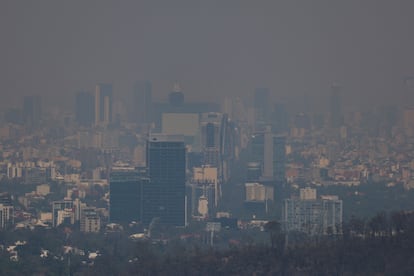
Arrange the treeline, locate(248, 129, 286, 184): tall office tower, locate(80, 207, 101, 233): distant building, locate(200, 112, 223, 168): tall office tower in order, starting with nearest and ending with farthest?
the treeline → locate(80, 207, 101, 233): distant building → locate(248, 129, 286, 184): tall office tower → locate(200, 112, 223, 168): tall office tower

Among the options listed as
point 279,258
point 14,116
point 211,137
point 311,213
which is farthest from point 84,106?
point 279,258

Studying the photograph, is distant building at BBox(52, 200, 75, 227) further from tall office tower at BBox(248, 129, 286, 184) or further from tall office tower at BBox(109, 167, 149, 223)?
tall office tower at BBox(248, 129, 286, 184)

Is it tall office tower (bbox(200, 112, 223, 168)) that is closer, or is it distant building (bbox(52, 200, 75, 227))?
distant building (bbox(52, 200, 75, 227))

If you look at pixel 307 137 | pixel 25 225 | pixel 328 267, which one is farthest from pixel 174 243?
pixel 307 137

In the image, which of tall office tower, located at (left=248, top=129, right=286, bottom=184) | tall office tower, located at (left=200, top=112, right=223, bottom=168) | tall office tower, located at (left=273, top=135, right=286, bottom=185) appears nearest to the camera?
tall office tower, located at (left=273, top=135, right=286, bottom=185)

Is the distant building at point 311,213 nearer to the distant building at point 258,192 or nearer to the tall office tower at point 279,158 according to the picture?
the distant building at point 258,192

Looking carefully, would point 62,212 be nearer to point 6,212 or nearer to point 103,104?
point 6,212

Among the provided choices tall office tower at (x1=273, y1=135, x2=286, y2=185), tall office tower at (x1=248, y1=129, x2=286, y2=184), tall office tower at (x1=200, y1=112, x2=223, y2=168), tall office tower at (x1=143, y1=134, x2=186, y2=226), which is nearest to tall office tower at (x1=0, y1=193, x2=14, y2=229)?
tall office tower at (x1=143, y1=134, x2=186, y2=226)
